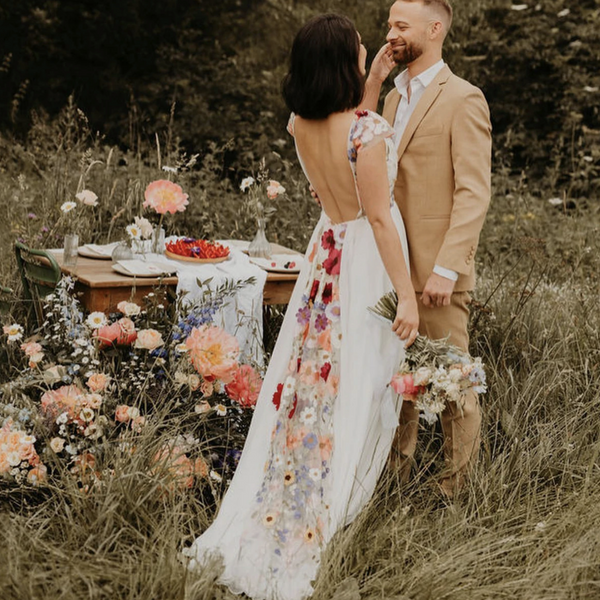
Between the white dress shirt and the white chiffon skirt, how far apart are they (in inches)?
14.9

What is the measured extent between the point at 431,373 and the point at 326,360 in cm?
43

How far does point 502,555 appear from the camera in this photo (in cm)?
304

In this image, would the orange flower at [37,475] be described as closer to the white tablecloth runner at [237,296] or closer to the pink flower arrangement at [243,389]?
the pink flower arrangement at [243,389]

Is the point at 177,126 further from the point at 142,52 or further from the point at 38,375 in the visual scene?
the point at 38,375

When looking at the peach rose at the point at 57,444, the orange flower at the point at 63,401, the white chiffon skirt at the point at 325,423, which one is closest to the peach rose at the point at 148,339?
the orange flower at the point at 63,401

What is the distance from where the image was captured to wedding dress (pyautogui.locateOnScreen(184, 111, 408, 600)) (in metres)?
3.04

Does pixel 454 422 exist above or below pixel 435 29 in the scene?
below

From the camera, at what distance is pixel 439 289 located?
317 centimetres

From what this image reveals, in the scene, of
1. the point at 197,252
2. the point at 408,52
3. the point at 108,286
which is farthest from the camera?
the point at 197,252

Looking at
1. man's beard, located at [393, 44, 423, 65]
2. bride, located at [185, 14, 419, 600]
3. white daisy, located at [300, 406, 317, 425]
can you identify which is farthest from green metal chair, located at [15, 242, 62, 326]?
man's beard, located at [393, 44, 423, 65]

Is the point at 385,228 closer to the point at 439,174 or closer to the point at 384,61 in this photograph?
the point at 439,174

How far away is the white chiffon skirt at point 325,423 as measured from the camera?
3.05 metres

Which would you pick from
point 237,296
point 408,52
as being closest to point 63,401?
point 237,296

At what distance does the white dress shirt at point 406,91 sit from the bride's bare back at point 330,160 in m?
0.41
